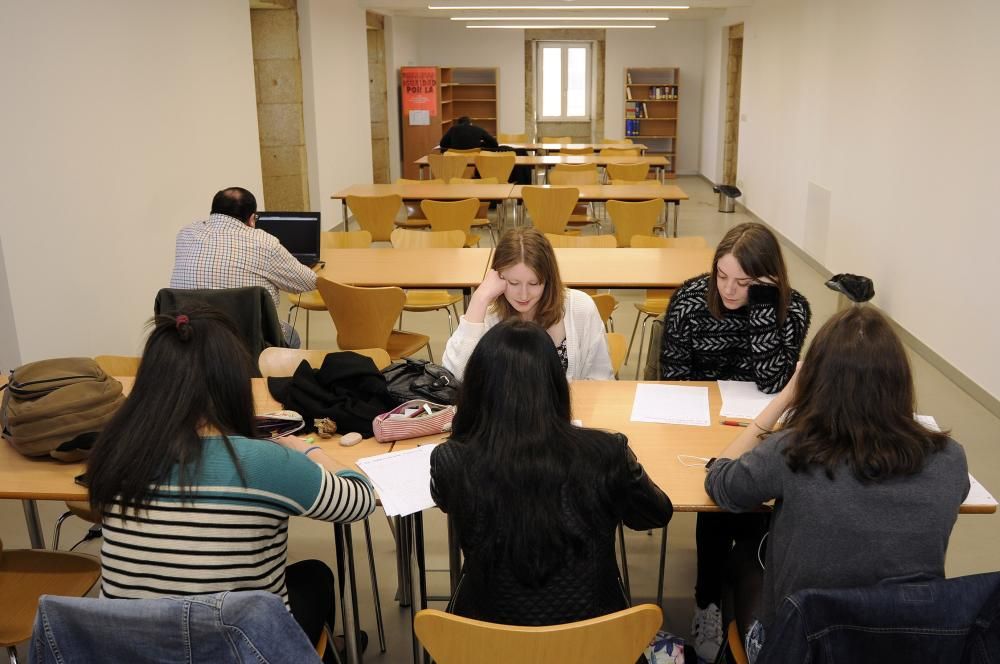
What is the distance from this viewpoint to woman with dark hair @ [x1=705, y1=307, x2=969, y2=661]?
1.67 metres

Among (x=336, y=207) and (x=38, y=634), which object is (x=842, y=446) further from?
(x=336, y=207)

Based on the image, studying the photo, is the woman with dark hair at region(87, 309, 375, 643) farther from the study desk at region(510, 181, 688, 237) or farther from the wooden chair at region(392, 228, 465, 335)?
the study desk at region(510, 181, 688, 237)

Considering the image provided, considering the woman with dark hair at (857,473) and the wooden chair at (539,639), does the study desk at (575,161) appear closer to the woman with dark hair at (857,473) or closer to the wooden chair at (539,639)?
the woman with dark hair at (857,473)

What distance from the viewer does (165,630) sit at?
138 centimetres

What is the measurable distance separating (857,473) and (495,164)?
8100mm

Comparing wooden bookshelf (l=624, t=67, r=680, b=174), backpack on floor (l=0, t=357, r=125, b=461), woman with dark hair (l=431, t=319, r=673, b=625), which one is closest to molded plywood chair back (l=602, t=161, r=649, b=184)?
wooden bookshelf (l=624, t=67, r=680, b=174)

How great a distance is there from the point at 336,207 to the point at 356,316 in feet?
20.5

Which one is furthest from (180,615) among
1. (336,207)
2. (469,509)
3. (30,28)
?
(336,207)

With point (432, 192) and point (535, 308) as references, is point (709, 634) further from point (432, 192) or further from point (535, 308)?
point (432, 192)

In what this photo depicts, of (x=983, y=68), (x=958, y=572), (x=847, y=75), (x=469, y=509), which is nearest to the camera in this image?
(x=469, y=509)

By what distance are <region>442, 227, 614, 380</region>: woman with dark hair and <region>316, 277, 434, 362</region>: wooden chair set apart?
96cm

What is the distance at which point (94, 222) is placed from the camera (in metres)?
4.72

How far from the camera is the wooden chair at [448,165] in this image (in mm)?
9352

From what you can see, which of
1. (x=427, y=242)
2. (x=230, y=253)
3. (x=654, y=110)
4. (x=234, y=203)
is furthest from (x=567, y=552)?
(x=654, y=110)
